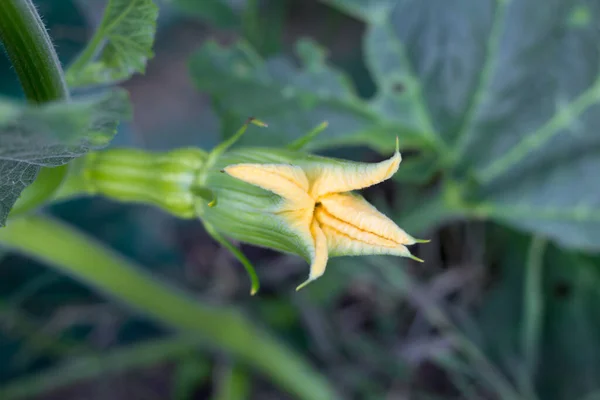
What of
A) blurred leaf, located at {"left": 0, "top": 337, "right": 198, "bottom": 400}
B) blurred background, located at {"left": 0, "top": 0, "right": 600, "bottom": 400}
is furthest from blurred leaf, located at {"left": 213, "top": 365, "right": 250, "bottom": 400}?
blurred leaf, located at {"left": 0, "top": 337, "right": 198, "bottom": 400}

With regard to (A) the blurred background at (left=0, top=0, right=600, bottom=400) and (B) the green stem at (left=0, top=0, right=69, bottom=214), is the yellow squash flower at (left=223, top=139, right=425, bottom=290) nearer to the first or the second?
(B) the green stem at (left=0, top=0, right=69, bottom=214)

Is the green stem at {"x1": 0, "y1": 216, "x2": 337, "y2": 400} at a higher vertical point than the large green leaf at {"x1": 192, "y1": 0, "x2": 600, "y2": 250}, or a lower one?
lower

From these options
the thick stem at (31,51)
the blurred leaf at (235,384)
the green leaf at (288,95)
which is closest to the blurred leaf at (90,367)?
the blurred leaf at (235,384)

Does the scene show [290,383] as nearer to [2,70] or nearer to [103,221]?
[103,221]

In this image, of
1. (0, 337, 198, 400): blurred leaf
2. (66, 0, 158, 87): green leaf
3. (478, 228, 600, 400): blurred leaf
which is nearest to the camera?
(66, 0, 158, 87): green leaf

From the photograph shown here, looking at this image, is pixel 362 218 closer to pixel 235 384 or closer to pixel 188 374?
pixel 235 384

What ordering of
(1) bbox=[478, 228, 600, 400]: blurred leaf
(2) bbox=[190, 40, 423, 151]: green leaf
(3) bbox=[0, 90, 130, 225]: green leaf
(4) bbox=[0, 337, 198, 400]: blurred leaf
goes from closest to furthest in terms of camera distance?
(3) bbox=[0, 90, 130, 225]: green leaf < (2) bbox=[190, 40, 423, 151]: green leaf < (1) bbox=[478, 228, 600, 400]: blurred leaf < (4) bbox=[0, 337, 198, 400]: blurred leaf

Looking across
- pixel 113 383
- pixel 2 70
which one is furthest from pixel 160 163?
pixel 113 383
